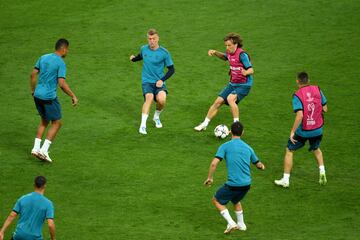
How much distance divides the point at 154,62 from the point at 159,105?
977 millimetres

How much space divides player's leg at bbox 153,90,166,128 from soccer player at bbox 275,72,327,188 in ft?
12.0

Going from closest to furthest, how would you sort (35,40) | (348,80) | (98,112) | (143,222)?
(143,222) < (98,112) < (348,80) < (35,40)

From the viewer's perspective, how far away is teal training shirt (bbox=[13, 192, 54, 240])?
1280 centimetres

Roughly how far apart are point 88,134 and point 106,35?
6.61 metres

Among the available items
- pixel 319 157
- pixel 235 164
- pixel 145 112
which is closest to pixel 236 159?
pixel 235 164

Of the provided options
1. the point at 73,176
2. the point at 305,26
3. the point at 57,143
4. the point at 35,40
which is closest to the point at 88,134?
the point at 57,143

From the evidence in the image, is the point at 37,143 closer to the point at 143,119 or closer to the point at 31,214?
the point at 143,119

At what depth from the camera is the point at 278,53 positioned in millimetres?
24234

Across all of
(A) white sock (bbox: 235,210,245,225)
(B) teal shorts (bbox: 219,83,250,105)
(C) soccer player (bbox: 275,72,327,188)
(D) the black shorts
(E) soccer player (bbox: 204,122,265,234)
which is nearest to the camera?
(E) soccer player (bbox: 204,122,265,234)

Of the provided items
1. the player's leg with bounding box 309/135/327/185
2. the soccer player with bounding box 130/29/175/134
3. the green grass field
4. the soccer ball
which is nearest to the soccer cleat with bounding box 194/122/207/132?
the green grass field

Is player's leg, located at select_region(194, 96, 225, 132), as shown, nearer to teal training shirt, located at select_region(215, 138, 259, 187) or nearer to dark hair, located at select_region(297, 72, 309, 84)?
dark hair, located at select_region(297, 72, 309, 84)

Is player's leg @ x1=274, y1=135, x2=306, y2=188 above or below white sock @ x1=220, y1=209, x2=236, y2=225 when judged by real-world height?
above

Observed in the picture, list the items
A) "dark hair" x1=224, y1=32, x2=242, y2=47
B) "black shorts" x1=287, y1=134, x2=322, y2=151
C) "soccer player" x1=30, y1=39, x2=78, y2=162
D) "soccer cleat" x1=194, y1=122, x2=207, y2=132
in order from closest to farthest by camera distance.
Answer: "black shorts" x1=287, y1=134, x2=322, y2=151
"soccer player" x1=30, y1=39, x2=78, y2=162
"dark hair" x1=224, y1=32, x2=242, y2=47
"soccer cleat" x1=194, y1=122, x2=207, y2=132

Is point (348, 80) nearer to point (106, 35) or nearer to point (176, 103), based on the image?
point (176, 103)
